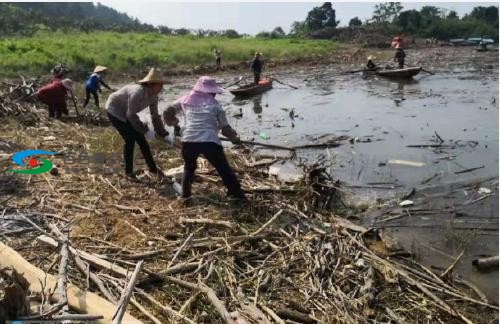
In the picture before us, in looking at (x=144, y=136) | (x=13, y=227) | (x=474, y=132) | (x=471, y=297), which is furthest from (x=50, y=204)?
(x=474, y=132)

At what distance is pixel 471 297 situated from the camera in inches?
177

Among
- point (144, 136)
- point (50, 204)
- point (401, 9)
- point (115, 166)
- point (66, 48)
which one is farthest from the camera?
point (401, 9)

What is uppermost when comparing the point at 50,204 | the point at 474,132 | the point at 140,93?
the point at 140,93

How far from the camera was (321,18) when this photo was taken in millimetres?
62469

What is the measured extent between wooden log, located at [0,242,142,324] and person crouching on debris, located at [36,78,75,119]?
24.4 ft

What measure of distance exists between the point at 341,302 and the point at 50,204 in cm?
354

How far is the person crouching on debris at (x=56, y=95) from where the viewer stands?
35.4 feet

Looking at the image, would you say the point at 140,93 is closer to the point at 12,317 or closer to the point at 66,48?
the point at 12,317

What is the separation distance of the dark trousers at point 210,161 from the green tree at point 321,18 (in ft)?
194

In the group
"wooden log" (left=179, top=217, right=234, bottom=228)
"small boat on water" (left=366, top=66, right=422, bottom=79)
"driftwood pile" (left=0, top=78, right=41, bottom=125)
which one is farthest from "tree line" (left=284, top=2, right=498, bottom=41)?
"wooden log" (left=179, top=217, right=234, bottom=228)

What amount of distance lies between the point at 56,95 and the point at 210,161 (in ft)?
22.4

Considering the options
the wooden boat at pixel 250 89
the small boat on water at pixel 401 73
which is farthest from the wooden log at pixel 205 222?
the small boat on water at pixel 401 73

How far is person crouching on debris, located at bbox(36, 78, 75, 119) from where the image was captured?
425 inches

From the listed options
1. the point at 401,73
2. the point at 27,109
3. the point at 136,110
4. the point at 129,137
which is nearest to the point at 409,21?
the point at 401,73
